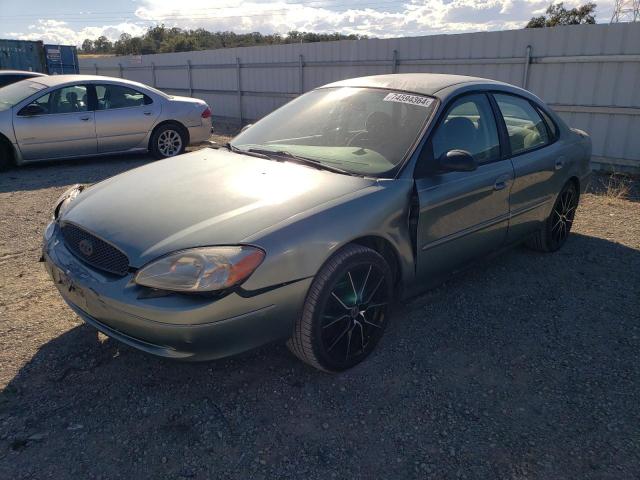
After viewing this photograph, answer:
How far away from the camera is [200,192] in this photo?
289 cm

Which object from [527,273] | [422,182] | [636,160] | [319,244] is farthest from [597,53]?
[319,244]

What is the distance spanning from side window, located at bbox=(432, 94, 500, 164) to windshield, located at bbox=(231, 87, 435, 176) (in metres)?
0.17

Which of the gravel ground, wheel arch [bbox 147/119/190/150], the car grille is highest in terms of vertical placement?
the car grille

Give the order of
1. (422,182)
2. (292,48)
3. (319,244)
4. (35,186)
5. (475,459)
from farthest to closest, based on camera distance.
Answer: (292,48)
(35,186)
(422,182)
(319,244)
(475,459)

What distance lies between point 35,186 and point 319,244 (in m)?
6.07

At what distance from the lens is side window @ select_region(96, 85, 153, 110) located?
824 centimetres

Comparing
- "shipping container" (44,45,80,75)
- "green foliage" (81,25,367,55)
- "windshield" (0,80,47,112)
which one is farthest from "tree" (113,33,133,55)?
"windshield" (0,80,47,112)

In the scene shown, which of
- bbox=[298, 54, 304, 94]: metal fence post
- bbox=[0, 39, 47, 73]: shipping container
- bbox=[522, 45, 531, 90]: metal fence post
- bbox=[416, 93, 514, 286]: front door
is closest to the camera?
bbox=[416, 93, 514, 286]: front door

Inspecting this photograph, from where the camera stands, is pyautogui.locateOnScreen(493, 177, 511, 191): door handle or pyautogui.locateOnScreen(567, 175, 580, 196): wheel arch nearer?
pyautogui.locateOnScreen(493, 177, 511, 191): door handle

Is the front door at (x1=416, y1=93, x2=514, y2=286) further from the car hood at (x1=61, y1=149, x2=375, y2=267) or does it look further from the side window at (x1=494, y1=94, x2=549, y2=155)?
the car hood at (x1=61, y1=149, x2=375, y2=267)

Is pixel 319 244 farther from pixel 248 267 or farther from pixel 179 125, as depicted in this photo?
pixel 179 125

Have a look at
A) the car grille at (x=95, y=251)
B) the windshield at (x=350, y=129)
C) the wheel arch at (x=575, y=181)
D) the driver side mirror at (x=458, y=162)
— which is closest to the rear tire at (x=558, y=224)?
the wheel arch at (x=575, y=181)

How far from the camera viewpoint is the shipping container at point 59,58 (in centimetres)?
1856

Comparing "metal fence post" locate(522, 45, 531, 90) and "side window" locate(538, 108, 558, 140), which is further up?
"metal fence post" locate(522, 45, 531, 90)
